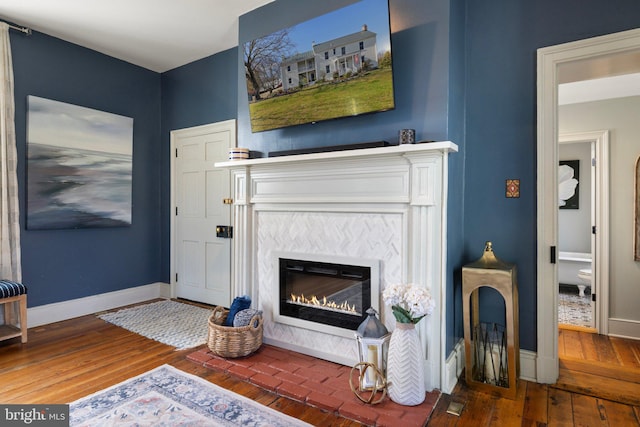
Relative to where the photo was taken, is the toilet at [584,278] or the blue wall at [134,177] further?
the toilet at [584,278]

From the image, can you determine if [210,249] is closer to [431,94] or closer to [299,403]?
[299,403]

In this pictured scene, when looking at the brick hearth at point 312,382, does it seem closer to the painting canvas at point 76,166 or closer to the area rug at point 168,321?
the area rug at point 168,321

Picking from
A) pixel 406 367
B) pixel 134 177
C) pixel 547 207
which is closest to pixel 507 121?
pixel 547 207

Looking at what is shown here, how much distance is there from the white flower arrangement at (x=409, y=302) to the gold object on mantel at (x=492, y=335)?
1.28ft

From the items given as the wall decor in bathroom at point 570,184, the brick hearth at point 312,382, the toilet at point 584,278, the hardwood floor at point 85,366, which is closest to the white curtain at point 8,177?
the hardwood floor at point 85,366

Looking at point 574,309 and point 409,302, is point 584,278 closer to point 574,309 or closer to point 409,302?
point 574,309

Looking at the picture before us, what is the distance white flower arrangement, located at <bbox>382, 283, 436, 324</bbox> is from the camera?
2033 millimetres

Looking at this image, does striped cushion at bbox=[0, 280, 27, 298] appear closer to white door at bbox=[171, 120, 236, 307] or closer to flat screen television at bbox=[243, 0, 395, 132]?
white door at bbox=[171, 120, 236, 307]

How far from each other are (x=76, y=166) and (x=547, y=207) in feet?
13.9

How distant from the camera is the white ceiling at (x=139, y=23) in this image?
9.95ft

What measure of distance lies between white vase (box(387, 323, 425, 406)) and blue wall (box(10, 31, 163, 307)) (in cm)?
339

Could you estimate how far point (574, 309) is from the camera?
429 cm

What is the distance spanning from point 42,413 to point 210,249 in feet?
7.35

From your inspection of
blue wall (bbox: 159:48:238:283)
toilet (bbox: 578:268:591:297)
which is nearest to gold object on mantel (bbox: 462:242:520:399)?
blue wall (bbox: 159:48:238:283)
